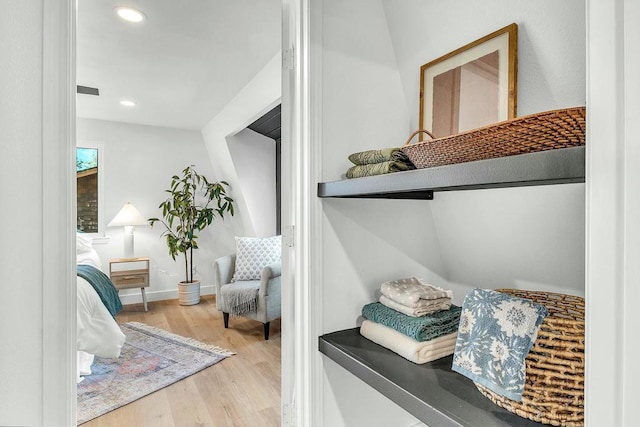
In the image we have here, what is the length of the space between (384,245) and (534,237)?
48 cm

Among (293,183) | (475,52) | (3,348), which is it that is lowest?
(3,348)

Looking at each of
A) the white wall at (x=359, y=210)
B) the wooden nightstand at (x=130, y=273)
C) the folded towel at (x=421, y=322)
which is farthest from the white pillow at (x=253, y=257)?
the folded towel at (x=421, y=322)

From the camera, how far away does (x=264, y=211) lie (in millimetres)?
4719

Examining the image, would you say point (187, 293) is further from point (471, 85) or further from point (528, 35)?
point (528, 35)

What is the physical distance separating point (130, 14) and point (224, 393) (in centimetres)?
240

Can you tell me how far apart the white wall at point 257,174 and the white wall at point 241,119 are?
0.21 feet

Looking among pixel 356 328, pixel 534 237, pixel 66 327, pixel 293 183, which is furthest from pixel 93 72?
pixel 534 237

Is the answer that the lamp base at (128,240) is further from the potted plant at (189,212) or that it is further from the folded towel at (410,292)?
the folded towel at (410,292)

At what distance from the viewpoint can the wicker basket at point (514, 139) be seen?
A: 555 mm

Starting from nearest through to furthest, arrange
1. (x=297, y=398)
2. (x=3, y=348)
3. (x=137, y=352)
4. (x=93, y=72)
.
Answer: (x=3, y=348) → (x=297, y=398) → (x=93, y=72) → (x=137, y=352)

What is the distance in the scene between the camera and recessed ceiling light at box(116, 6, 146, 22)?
195cm

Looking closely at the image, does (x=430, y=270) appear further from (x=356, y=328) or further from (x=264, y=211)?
(x=264, y=211)

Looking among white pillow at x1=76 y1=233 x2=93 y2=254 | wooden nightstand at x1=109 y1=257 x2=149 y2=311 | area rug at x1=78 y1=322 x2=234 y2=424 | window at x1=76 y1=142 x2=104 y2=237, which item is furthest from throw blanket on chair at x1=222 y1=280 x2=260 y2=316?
window at x1=76 y1=142 x2=104 y2=237

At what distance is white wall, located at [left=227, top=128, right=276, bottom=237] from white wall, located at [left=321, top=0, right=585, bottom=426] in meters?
3.20
